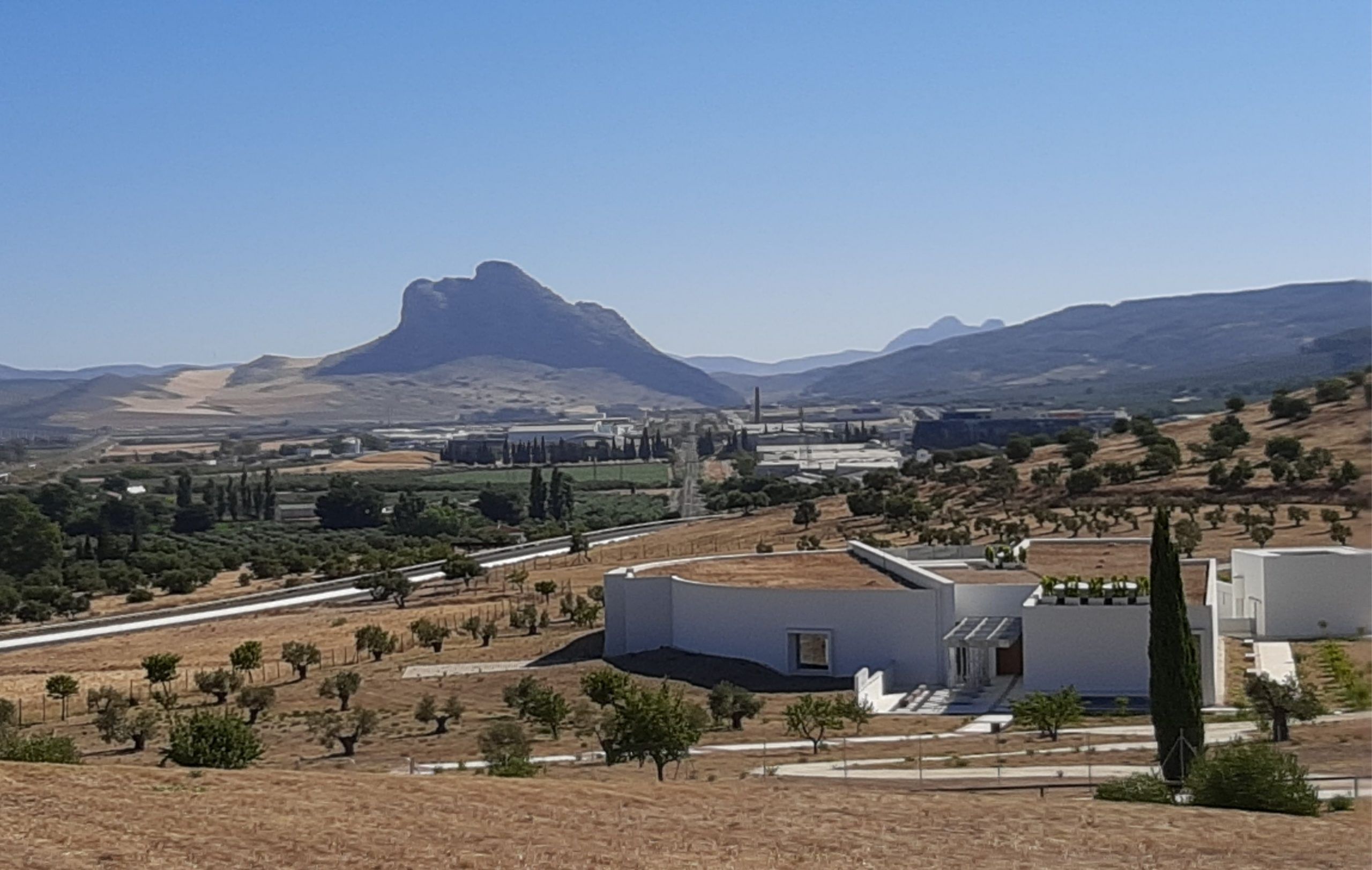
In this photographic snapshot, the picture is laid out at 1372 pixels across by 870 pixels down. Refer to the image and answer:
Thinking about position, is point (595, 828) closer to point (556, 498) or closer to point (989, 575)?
point (989, 575)

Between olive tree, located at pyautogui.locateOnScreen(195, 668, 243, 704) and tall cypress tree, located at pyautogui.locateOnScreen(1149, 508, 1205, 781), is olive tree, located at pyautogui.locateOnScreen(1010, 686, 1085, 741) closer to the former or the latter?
tall cypress tree, located at pyautogui.locateOnScreen(1149, 508, 1205, 781)

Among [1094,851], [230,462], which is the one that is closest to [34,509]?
[1094,851]

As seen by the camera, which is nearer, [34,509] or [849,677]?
[849,677]

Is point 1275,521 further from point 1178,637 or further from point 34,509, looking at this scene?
point 34,509

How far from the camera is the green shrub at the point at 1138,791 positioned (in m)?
16.3

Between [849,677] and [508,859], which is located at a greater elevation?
[508,859]

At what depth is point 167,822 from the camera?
47.1ft

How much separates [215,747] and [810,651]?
1513 centimetres

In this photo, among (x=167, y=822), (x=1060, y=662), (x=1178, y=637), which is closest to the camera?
(x=167, y=822)

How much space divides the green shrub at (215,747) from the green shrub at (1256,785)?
11029mm

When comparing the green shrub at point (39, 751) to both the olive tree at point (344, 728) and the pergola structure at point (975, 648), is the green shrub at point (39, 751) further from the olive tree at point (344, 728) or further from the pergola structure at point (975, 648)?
the pergola structure at point (975, 648)

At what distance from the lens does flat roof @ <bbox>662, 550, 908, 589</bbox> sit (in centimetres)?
3375

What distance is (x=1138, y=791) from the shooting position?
53.9 ft

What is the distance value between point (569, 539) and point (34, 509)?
24.5 metres
